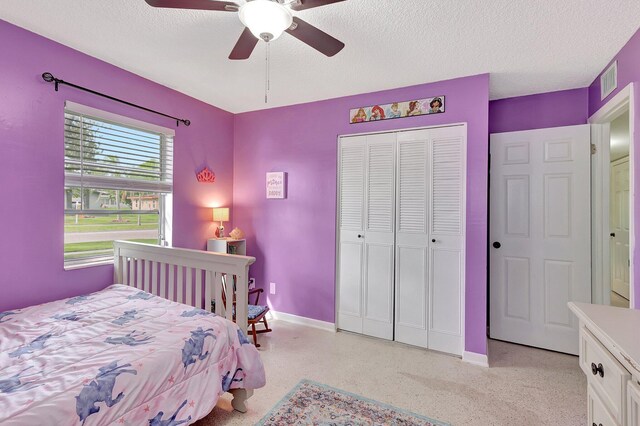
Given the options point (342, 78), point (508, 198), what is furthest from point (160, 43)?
point (508, 198)

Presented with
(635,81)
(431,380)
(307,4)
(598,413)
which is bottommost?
(431,380)

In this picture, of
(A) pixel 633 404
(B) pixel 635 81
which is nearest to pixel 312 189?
(B) pixel 635 81

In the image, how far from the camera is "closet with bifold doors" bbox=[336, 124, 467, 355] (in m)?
2.74

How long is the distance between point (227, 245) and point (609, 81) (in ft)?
12.1

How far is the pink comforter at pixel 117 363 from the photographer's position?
1180mm

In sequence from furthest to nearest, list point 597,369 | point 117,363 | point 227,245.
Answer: point 227,245, point 117,363, point 597,369

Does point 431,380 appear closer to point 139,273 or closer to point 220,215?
point 139,273

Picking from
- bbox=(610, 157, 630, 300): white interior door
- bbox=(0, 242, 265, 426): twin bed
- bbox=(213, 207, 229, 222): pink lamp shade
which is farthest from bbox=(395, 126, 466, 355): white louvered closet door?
bbox=(610, 157, 630, 300): white interior door

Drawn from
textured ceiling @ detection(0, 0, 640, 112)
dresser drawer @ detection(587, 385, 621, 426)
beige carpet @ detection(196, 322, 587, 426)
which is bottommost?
beige carpet @ detection(196, 322, 587, 426)

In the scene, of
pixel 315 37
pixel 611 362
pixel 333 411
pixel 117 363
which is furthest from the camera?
pixel 333 411

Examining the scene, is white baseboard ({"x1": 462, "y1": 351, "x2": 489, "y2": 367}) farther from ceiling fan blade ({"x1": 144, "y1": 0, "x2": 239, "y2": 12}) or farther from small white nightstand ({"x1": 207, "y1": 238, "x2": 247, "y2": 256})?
ceiling fan blade ({"x1": 144, "y1": 0, "x2": 239, "y2": 12})

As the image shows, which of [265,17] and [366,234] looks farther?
[366,234]

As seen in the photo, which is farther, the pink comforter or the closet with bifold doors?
the closet with bifold doors

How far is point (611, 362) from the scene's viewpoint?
105cm
